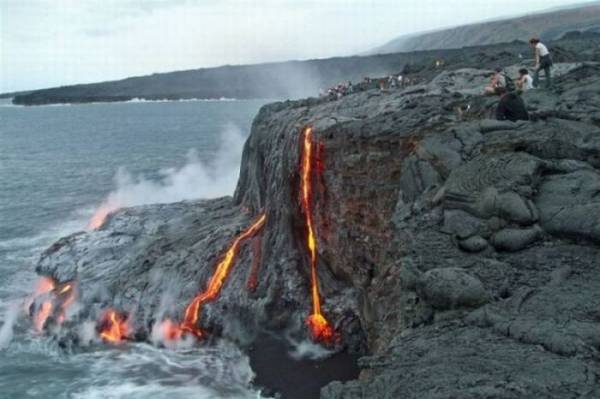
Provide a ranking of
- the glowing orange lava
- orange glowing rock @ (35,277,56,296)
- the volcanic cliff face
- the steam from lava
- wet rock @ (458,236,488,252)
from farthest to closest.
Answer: orange glowing rock @ (35,277,56,296), the steam from lava, the glowing orange lava, wet rock @ (458,236,488,252), the volcanic cliff face

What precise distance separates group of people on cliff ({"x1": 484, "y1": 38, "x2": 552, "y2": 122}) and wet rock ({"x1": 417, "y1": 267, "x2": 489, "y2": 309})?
26.5ft

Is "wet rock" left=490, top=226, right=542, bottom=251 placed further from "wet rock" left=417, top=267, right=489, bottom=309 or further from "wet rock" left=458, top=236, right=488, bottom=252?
"wet rock" left=417, top=267, right=489, bottom=309

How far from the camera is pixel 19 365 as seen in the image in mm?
28094

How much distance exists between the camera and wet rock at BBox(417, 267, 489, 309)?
Result: 458 inches

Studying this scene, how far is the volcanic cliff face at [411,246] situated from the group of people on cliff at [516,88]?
612 millimetres

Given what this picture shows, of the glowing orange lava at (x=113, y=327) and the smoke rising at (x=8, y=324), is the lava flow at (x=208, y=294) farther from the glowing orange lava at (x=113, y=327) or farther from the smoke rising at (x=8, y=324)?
the smoke rising at (x=8, y=324)

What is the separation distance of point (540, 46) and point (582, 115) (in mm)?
5671

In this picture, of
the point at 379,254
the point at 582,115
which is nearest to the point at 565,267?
the point at 582,115

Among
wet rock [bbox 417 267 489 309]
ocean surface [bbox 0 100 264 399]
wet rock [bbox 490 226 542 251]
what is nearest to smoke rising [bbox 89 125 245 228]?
ocean surface [bbox 0 100 264 399]

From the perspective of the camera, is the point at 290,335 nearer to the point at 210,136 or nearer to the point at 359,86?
the point at 359,86

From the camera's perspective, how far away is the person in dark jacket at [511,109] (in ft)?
61.1

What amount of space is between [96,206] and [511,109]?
50226 millimetres

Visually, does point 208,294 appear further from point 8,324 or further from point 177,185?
point 177,185

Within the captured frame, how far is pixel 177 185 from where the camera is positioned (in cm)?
6575
